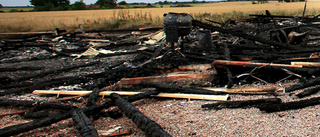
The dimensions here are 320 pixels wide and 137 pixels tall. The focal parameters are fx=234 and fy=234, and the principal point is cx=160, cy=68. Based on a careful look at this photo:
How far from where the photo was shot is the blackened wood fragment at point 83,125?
2.97m

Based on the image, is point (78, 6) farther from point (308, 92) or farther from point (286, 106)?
point (286, 106)

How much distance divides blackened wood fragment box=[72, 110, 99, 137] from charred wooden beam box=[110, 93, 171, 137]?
0.59 m

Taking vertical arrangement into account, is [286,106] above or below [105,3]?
below

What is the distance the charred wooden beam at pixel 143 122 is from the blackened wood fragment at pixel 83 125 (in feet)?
1.92

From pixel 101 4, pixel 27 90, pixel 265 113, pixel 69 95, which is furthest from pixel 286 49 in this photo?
pixel 101 4

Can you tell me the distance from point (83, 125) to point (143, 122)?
2.68 feet

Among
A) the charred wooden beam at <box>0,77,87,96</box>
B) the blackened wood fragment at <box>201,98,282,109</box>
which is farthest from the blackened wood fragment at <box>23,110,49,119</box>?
the blackened wood fragment at <box>201,98,282,109</box>

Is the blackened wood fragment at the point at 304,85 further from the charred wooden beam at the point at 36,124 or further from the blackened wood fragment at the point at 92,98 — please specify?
the blackened wood fragment at the point at 92,98

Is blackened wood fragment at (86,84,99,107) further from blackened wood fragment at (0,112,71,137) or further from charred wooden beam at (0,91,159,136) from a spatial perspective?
blackened wood fragment at (0,112,71,137)

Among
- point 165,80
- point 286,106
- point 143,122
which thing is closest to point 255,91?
point 286,106

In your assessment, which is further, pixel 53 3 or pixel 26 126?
pixel 53 3

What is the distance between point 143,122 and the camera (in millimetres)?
3154

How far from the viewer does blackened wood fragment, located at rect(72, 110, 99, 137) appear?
297 cm

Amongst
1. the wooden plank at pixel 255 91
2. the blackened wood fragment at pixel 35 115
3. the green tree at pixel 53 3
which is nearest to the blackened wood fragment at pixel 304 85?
the wooden plank at pixel 255 91
